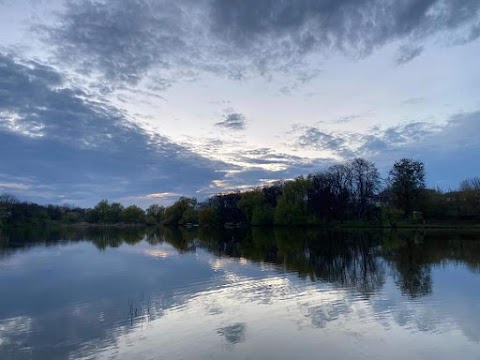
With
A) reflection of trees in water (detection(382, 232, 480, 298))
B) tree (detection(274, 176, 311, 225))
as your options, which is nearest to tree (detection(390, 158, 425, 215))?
tree (detection(274, 176, 311, 225))

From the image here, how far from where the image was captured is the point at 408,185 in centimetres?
8950

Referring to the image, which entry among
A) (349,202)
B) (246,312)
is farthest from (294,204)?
(246,312)

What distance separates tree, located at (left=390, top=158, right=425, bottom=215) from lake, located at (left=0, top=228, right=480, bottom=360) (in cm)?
6286

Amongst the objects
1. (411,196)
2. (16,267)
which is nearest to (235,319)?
(16,267)

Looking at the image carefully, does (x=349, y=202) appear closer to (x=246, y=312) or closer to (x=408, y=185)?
(x=408, y=185)

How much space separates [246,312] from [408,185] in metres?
81.4

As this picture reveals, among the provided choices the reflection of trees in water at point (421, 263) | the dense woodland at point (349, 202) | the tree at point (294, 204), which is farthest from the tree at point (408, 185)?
the reflection of trees in water at point (421, 263)

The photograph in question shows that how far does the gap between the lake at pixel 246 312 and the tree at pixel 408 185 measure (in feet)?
206

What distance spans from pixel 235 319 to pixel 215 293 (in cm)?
523

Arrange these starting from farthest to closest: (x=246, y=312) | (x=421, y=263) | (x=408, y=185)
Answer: (x=408, y=185) → (x=421, y=263) → (x=246, y=312)

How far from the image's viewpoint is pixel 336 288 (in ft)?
68.5

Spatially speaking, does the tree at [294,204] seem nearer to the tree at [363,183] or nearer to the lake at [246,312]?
the tree at [363,183]

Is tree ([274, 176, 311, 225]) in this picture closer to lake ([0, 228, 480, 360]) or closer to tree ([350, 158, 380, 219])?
tree ([350, 158, 380, 219])

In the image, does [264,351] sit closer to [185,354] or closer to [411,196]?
[185,354]
